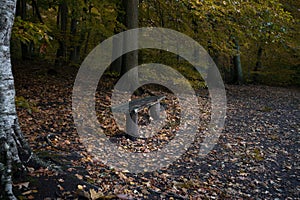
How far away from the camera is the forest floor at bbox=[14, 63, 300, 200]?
2.99 m

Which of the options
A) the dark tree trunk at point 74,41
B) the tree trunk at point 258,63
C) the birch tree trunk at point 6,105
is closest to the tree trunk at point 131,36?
the dark tree trunk at point 74,41

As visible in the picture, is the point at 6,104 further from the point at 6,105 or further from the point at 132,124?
the point at 132,124

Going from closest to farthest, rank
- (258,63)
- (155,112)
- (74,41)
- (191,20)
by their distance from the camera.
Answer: (155,112) → (191,20) → (74,41) → (258,63)

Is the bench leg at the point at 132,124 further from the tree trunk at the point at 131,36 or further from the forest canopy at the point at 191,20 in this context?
the forest canopy at the point at 191,20

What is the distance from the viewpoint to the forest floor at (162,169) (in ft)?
9.82

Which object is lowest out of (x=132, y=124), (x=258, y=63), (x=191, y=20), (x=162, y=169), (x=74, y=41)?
(x=162, y=169)

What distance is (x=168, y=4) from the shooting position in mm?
7863

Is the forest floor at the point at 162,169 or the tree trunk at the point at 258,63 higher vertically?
the tree trunk at the point at 258,63

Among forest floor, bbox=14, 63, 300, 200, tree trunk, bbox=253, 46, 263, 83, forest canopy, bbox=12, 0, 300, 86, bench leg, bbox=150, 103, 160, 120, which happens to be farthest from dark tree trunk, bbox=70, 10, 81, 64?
tree trunk, bbox=253, 46, 263, 83

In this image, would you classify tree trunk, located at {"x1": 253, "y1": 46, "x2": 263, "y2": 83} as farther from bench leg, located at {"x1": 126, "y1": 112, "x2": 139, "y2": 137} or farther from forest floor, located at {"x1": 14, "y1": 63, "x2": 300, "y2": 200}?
bench leg, located at {"x1": 126, "y1": 112, "x2": 139, "y2": 137}

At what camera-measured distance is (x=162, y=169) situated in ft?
13.4

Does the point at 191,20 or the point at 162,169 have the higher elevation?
the point at 191,20

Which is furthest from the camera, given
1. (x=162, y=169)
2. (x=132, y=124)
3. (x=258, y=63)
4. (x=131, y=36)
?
(x=258, y=63)

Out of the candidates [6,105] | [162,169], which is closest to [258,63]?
[162,169]
